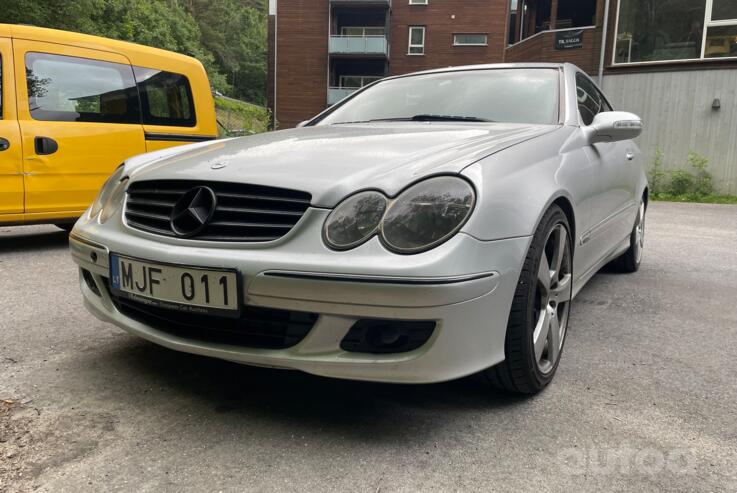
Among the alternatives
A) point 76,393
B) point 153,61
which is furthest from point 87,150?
point 76,393

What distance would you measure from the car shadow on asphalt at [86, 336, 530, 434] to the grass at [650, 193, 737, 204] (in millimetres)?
11316

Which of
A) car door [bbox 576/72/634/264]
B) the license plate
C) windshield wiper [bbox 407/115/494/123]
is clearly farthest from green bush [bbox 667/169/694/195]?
the license plate

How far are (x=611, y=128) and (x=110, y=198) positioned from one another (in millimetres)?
2248

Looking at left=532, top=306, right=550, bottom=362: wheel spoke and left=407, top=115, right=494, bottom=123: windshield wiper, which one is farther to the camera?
left=407, top=115, right=494, bottom=123: windshield wiper

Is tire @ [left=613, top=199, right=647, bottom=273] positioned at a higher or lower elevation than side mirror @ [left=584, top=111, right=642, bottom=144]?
lower

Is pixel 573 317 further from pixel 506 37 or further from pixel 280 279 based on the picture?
pixel 506 37

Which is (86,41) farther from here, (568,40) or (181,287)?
(568,40)

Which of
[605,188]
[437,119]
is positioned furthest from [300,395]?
[605,188]

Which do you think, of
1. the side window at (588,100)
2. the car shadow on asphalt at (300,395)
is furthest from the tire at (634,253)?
the car shadow on asphalt at (300,395)

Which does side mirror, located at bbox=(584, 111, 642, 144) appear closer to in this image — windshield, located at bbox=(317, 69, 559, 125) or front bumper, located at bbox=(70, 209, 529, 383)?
windshield, located at bbox=(317, 69, 559, 125)

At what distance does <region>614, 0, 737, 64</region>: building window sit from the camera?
483 inches

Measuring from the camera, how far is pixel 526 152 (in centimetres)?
217

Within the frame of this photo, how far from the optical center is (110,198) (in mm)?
2361

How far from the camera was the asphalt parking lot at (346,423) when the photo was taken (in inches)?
63.4
